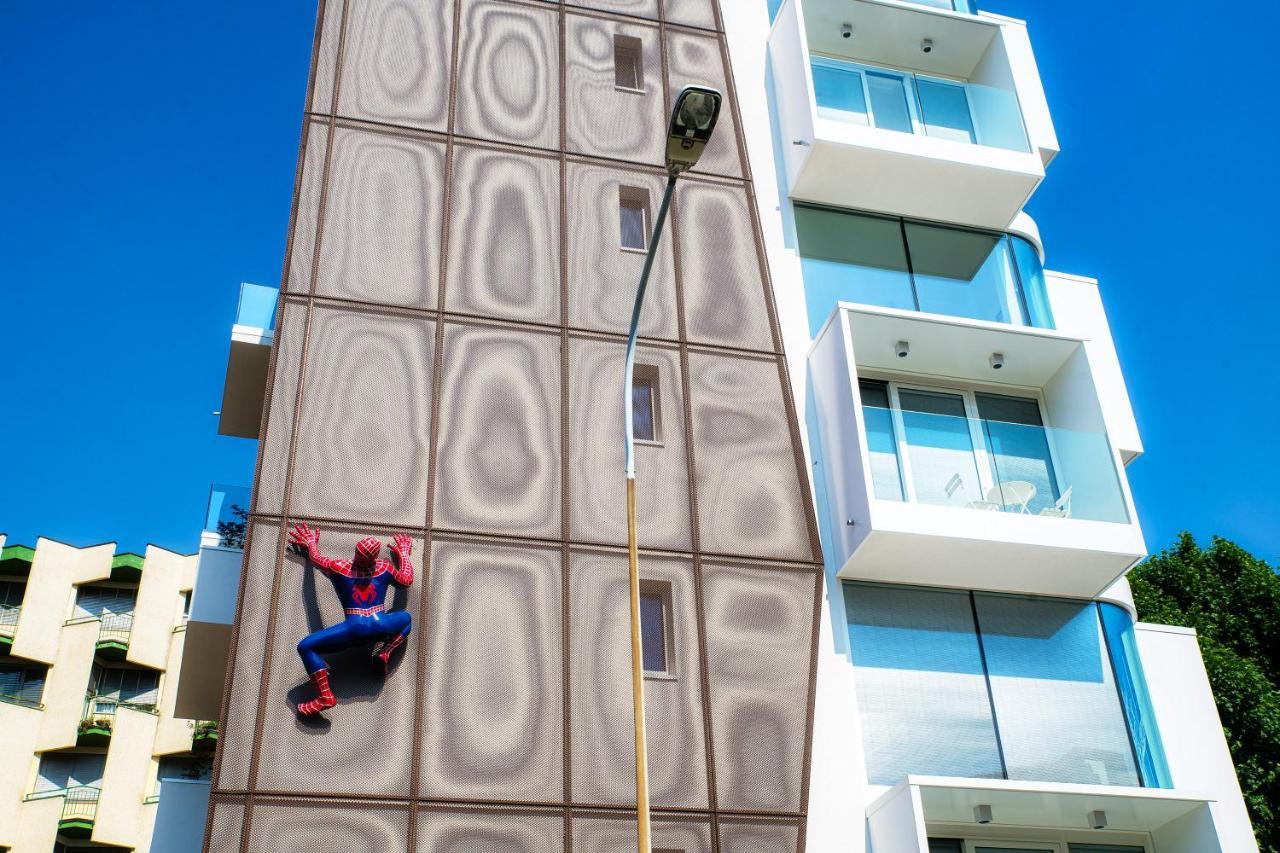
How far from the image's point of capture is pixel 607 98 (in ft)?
62.2

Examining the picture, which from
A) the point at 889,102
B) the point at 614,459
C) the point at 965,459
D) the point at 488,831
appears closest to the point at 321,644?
the point at 488,831

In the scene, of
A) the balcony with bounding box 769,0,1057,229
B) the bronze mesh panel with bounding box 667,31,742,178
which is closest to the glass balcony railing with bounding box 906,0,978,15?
the balcony with bounding box 769,0,1057,229

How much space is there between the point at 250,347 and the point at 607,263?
4954 mm

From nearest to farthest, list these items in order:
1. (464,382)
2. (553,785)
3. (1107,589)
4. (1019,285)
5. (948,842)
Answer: (553,785), (948,842), (464,382), (1107,589), (1019,285)

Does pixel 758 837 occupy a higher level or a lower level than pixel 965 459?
lower

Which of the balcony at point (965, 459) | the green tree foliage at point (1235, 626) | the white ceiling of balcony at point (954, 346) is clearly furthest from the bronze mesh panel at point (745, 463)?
the green tree foliage at point (1235, 626)

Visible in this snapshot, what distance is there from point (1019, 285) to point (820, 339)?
3890mm

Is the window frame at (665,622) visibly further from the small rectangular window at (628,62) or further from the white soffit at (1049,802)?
the small rectangular window at (628,62)

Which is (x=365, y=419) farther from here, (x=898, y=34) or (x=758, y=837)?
(x=898, y=34)

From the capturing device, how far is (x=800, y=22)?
2031cm

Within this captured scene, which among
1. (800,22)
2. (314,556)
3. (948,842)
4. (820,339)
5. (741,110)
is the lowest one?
(948,842)

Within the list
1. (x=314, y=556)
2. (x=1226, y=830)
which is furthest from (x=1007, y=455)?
(x=314, y=556)

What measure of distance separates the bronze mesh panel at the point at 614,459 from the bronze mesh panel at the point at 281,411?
10.9ft

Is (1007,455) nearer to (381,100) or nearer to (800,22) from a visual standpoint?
(800,22)
